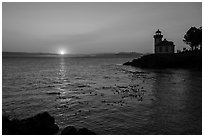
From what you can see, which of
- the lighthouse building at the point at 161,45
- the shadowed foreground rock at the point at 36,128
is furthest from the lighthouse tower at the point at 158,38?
the shadowed foreground rock at the point at 36,128

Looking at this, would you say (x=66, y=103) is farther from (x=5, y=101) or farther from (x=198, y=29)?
(x=198, y=29)

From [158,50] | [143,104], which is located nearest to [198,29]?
[158,50]

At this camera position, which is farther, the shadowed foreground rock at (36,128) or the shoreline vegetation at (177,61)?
the shoreline vegetation at (177,61)

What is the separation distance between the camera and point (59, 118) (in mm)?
15945

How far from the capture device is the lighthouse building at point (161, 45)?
81.7m

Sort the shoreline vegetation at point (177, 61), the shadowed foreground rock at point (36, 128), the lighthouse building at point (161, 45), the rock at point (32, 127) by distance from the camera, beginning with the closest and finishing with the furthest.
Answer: the shadowed foreground rock at point (36, 128)
the rock at point (32, 127)
the shoreline vegetation at point (177, 61)
the lighthouse building at point (161, 45)

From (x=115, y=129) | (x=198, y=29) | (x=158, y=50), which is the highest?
(x=198, y=29)

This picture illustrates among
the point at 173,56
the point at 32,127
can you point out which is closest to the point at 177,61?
the point at 173,56

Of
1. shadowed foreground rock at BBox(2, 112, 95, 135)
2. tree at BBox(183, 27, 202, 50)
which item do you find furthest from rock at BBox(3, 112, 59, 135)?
tree at BBox(183, 27, 202, 50)

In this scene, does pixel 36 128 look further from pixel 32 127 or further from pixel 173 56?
pixel 173 56

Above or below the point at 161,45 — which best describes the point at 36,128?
below

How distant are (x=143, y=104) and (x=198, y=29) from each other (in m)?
69.8

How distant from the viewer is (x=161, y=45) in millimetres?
82625

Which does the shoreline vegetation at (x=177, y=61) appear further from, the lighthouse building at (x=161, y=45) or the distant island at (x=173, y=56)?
the lighthouse building at (x=161, y=45)
